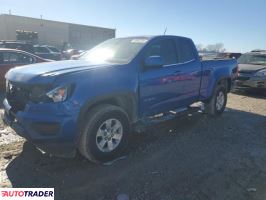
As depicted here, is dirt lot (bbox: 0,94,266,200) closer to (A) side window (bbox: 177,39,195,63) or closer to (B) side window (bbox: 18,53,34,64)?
(A) side window (bbox: 177,39,195,63)

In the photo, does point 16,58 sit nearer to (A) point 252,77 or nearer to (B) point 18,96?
(B) point 18,96

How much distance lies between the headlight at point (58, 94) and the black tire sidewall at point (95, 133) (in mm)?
581

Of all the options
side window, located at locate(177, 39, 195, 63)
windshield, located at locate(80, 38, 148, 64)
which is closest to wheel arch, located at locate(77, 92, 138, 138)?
windshield, located at locate(80, 38, 148, 64)

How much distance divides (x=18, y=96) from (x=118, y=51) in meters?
1.89

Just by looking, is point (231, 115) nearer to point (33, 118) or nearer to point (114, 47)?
point (114, 47)

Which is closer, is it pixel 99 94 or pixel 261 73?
pixel 99 94

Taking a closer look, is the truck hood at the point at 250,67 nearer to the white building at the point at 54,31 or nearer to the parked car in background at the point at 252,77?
the parked car in background at the point at 252,77

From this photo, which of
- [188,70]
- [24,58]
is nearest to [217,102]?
[188,70]

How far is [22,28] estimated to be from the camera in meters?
39.6

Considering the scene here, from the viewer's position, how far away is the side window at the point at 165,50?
203 inches

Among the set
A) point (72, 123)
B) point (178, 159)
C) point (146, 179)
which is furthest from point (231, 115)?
point (72, 123)

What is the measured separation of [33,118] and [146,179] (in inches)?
65.2

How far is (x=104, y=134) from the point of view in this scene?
426 centimetres

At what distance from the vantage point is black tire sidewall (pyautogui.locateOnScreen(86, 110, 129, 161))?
13.2 ft
